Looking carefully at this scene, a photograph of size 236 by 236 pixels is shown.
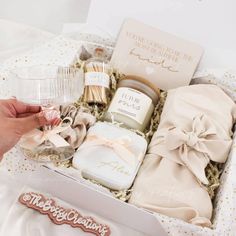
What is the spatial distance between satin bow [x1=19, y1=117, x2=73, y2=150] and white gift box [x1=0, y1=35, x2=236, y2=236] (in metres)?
0.04

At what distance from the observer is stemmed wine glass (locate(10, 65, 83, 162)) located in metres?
1.24

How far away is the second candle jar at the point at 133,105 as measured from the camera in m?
1.34

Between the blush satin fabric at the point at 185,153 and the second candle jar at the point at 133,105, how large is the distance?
54mm

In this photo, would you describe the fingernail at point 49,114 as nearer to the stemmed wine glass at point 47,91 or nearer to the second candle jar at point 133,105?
the stemmed wine glass at point 47,91

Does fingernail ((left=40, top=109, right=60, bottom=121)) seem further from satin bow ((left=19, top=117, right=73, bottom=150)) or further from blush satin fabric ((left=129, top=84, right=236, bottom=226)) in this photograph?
blush satin fabric ((left=129, top=84, right=236, bottom=226))

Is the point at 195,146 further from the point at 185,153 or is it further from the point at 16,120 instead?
the point at 16,120

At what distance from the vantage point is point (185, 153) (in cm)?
123

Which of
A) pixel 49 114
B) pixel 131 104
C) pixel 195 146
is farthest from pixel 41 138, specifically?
pixel 195 146

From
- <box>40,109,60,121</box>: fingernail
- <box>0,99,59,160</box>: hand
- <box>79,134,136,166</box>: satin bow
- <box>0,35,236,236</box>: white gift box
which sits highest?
<box>40,109,60,121</box>: fingernail

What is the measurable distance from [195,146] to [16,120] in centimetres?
46

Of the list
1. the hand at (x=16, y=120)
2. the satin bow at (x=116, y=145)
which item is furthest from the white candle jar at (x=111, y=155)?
the hand at (x=16, y=120)

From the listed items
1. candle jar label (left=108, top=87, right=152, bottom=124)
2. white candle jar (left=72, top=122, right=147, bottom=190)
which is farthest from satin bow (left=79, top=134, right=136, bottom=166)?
candle jar label (left=108, top=87, right=152, bottom=124)

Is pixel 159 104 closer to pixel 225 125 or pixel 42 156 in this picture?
pixel 225 125

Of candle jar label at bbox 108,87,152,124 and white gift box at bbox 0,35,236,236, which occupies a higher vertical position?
candle jar label at bbox 108,87,152,124
